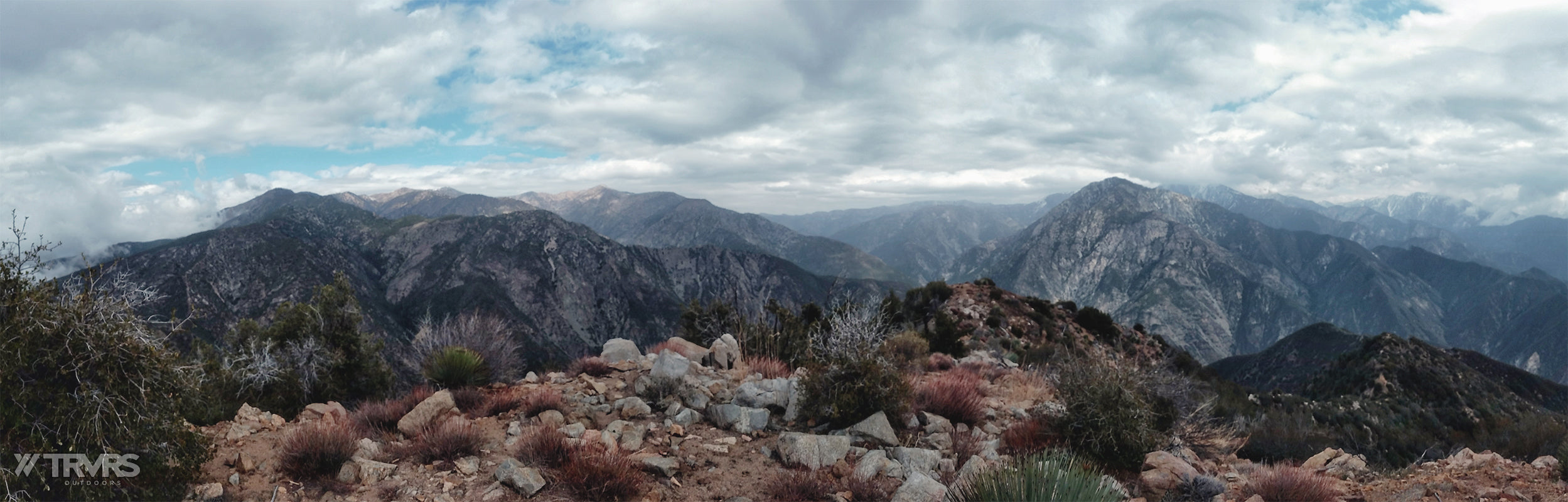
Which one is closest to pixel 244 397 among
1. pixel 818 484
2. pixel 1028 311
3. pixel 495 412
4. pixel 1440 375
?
pixel 495 412

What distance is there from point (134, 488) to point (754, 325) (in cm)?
957

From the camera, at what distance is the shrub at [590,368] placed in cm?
1104

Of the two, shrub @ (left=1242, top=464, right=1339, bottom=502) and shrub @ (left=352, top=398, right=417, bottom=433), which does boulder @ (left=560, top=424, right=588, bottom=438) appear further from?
shrub @ (left=1242, top=464, right=1339, bottom=502)

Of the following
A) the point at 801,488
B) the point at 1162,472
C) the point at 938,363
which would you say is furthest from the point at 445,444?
the point at 938,363

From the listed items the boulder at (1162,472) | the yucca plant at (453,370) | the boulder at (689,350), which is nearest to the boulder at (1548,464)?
the boulder at (1162,472)

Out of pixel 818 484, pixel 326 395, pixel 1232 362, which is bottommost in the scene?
pixel 1232 362

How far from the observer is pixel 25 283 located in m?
5.62

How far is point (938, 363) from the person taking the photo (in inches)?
592

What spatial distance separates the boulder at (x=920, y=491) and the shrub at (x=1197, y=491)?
91.4 inches

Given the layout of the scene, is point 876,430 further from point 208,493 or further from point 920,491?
point 208,493

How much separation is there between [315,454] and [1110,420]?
8.51 m

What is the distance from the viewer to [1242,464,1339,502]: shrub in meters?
5.98

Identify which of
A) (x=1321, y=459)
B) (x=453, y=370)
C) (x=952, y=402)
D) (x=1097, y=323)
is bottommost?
(x=1097, y=323)

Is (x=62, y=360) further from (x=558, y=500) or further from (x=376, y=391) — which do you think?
(x=376, y=391)
